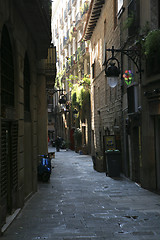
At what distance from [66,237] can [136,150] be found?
782cm

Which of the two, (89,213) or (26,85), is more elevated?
(26,85)

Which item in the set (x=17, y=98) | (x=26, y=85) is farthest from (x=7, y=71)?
(x=26, y=85)

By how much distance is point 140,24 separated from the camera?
1267 cm

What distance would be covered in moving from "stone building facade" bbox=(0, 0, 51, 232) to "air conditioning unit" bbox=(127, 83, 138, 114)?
3553 millimetres

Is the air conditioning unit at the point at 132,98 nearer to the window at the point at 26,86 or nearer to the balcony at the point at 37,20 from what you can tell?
the balcony at the point at 37,20

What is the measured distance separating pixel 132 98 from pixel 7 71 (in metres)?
6.32

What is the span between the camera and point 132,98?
13.4 metres

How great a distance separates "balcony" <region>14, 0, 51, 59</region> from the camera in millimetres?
9172

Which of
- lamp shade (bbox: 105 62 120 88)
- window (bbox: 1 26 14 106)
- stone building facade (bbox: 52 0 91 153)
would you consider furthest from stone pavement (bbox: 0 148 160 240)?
stone building facade (bbox: 52 0 91 153)

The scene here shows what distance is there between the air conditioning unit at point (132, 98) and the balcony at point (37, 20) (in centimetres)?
353

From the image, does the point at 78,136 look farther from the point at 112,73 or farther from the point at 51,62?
the point at 112,73

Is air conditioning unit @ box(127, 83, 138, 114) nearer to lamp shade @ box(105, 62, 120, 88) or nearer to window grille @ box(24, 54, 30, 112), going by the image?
lamp shade @ box(105, 62, 120, 88)

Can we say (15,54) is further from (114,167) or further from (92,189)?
(114,167)

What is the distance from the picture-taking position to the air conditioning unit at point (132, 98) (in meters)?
13.0
